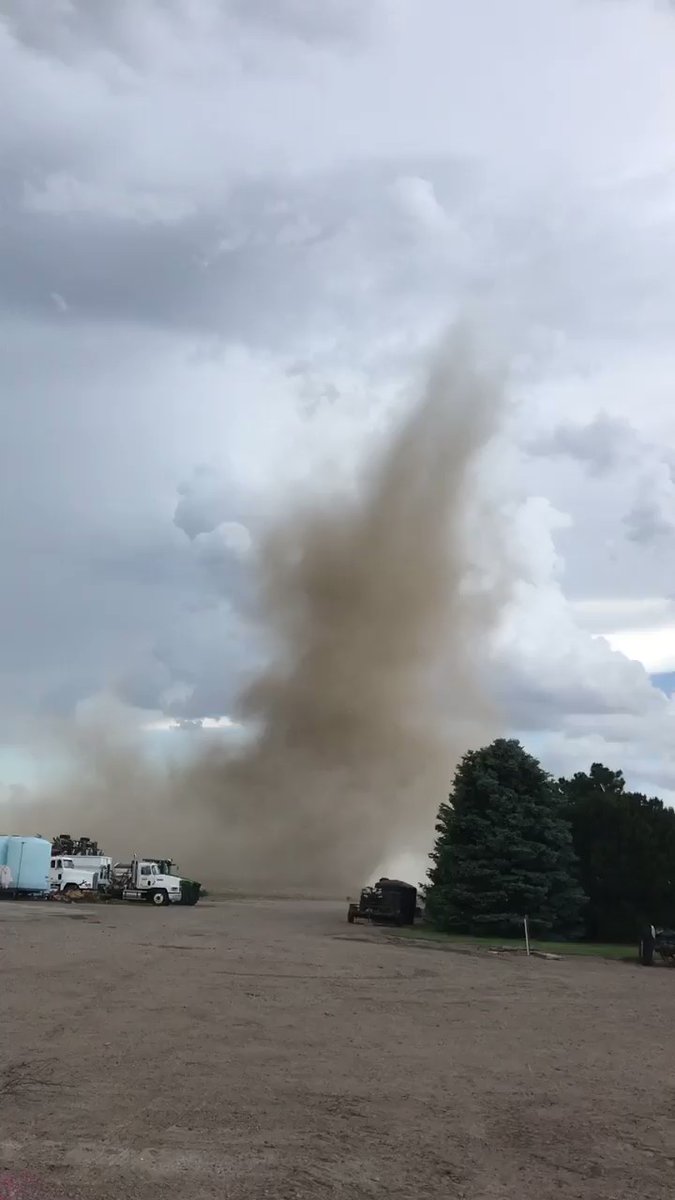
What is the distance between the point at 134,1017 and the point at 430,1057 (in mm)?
5013

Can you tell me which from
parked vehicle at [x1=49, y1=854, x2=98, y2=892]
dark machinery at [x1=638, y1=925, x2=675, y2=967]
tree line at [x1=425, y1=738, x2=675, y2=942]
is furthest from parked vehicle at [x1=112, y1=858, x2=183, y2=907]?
dark machinery at [x1=638, y1=925, x2=675, y2=967]

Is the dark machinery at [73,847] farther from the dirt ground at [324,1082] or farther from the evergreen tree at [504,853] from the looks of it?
the dirt ground at [324,1082]

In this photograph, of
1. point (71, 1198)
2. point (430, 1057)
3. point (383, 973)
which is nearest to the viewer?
point (71, 1198)

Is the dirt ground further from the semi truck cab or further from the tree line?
the semi truck cab

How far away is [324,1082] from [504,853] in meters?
29.6

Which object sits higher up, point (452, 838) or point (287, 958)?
point (452, 838)

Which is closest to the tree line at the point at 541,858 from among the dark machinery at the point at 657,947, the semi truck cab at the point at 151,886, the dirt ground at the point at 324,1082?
the dark machinery at the point at 657,947

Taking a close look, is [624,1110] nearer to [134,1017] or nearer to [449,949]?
[134,1017]

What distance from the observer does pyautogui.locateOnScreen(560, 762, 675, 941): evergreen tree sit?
4209 centimetres

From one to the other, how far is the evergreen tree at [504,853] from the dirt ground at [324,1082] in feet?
47.8

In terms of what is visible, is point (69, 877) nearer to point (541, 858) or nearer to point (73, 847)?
point (73, 847)

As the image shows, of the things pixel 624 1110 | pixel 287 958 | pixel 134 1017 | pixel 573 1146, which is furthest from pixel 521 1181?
pixel 287 958

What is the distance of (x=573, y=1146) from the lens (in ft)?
31.2

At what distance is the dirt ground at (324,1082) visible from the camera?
27.3 ft
